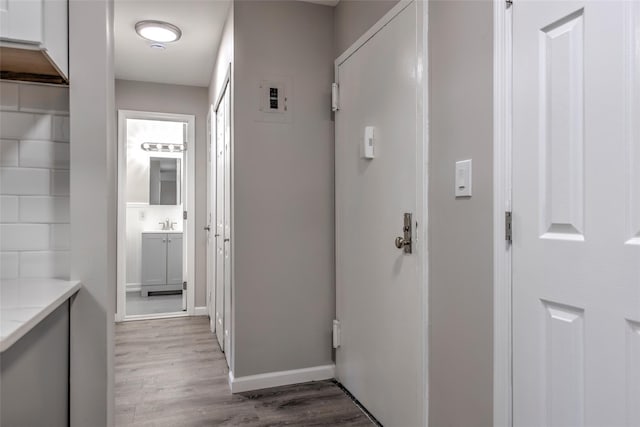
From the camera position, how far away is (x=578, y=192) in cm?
102

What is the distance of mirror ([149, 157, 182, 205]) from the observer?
18.5 ft

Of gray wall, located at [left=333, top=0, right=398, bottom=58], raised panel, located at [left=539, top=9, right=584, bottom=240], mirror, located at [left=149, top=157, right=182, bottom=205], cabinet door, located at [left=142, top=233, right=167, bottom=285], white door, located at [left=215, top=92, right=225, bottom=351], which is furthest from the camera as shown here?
mirror, located at [left=149, top=157, right=182, bottom=205]

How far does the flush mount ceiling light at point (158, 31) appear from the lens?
288cm

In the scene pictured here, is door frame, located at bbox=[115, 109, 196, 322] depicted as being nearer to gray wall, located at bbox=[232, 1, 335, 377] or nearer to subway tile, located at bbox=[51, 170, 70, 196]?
gray wall, located at bbox=[232, 1, 335, 377]

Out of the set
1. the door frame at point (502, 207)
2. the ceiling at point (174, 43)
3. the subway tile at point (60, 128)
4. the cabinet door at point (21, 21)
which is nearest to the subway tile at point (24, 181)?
the subway tile at point (60, 128)

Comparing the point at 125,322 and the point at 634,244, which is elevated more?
the point at 634,244

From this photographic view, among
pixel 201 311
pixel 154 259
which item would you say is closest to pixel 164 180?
pixel 154 259

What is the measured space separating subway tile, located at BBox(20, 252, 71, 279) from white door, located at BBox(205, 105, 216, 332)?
244cm

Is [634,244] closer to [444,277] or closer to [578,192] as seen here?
[578,192]

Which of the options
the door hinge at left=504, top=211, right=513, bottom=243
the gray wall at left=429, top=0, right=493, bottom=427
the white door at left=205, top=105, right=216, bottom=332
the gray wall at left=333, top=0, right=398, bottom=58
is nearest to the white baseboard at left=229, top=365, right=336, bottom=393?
the gray wall at left=429, top=0, right=493, bottom=427

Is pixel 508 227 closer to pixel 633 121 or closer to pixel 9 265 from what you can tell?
pixel 633 121

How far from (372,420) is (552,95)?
67.4 inches

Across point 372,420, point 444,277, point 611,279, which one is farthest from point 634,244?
point 372,420

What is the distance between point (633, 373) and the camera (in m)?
0.90
